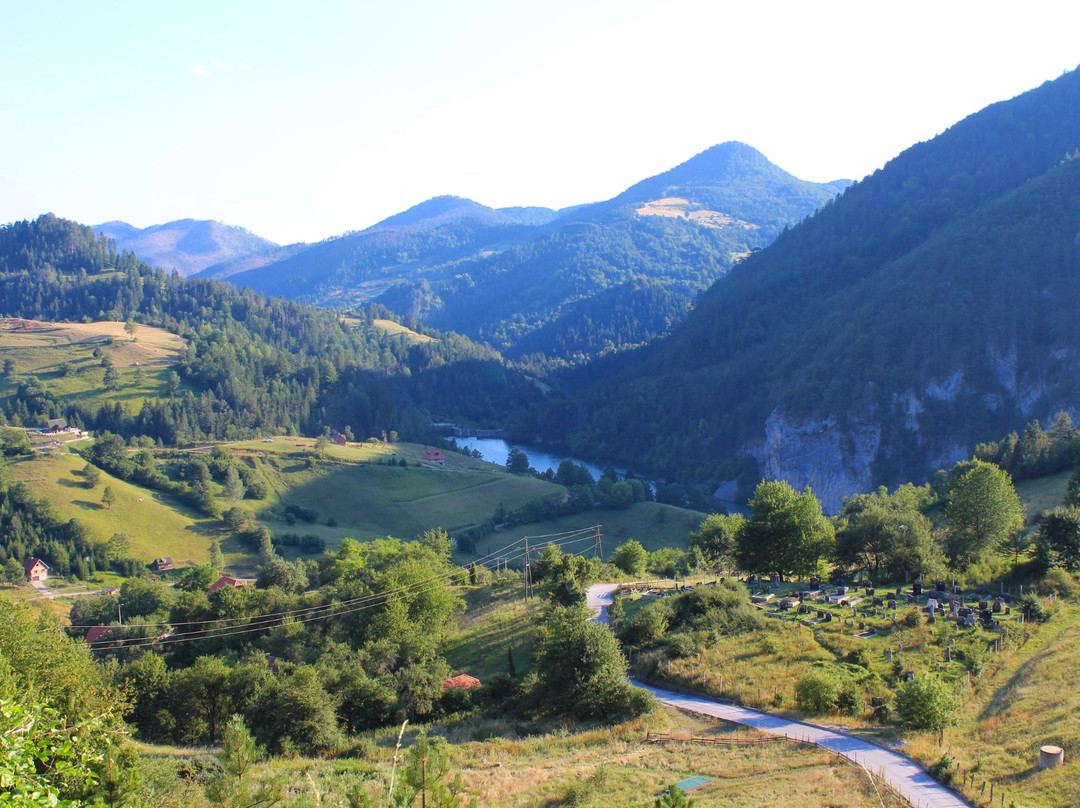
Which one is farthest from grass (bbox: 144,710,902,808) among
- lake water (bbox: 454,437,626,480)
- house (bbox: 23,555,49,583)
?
lake water (bbox: 454,437,626,480)

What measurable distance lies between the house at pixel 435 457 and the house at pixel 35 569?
210 feet

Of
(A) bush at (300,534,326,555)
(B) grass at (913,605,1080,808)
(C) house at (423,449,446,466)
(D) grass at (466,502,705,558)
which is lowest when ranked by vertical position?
(D) grass at (466,502,705,558)

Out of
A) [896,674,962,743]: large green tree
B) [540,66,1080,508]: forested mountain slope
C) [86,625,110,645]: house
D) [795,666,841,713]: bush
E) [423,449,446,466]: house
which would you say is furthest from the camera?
[423,449,446,466]: house

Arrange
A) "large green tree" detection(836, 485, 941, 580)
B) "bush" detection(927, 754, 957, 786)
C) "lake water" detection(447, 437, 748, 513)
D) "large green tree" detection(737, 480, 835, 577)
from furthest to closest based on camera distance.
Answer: "lake water" detection(447, 437, 748, 513) → "large green tree" detection(737, 480, 835, 577) → "large green tree" detection(836, 485, 941, 580) → "bush" detection(927, 754, 957, 786)

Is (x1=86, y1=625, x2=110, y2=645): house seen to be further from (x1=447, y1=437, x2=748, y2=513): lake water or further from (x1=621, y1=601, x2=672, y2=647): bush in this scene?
(x1=447, y1=437, x2=748, y2=513): lake water

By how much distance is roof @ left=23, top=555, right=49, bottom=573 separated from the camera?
82719mm

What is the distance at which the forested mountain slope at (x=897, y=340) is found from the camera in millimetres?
126562

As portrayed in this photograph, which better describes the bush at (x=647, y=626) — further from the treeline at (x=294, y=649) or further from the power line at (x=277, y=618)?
the power line at (x=277, y=618)

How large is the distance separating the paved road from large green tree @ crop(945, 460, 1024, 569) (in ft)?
63.9

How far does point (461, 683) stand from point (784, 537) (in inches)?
778

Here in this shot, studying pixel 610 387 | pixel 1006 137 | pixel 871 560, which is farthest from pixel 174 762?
pixel 1006 137

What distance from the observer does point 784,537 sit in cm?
4262

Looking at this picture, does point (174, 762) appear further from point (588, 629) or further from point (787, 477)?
point (787, 477)

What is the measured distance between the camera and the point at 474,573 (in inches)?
2296
